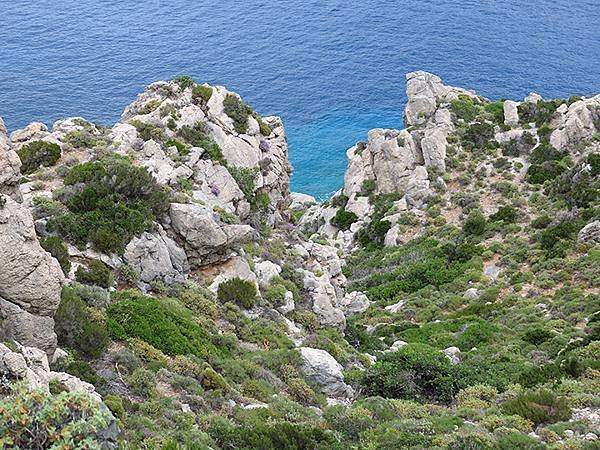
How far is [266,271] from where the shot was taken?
102 ft

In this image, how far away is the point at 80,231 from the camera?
2486 cm

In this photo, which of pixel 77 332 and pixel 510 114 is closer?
pixel 77 332

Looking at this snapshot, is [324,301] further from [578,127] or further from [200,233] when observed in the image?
[578,127]

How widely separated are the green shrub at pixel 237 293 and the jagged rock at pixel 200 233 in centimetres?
177

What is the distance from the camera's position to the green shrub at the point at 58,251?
22672 millimetres

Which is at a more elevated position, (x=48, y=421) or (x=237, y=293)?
(x=48, y=421)

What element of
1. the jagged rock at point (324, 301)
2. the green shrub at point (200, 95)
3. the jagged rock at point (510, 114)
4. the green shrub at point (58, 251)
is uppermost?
the green shrub at point (200, 95)

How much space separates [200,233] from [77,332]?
10048 millimetres

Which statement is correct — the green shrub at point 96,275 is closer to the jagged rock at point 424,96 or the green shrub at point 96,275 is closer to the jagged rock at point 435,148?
the jagged rock at point 435,148

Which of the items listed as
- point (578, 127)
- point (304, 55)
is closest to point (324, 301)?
point (578, 127)

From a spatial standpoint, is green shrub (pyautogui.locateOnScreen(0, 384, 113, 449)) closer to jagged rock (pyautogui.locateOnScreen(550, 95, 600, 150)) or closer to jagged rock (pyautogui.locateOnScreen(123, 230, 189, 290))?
jagged rock (pyautogui.locateOnScreen(123, 230, 189, 290))

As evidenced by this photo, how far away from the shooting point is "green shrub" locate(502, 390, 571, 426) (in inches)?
716

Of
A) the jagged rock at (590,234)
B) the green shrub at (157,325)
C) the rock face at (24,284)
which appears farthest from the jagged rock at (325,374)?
the jagged rock at (590,234)

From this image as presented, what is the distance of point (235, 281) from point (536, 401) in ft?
44.7
